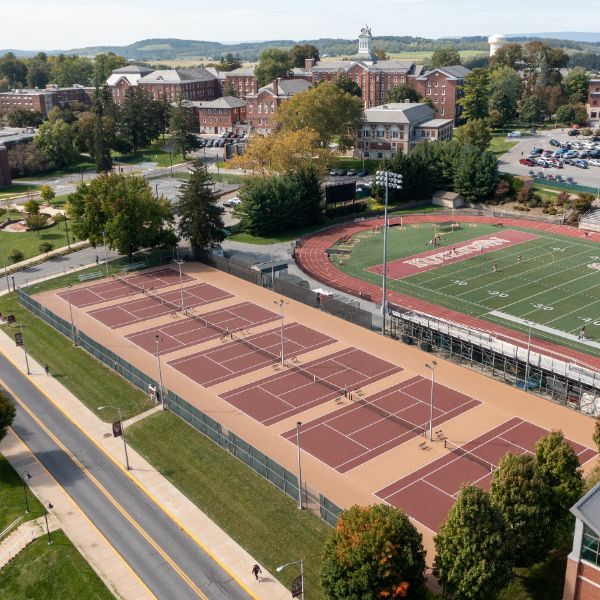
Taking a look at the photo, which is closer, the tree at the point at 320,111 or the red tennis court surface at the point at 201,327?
the red tennis court surface at the point at 201,327

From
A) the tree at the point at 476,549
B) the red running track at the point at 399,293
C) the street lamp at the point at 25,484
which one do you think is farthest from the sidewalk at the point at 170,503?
the red running track at the point at 399,293

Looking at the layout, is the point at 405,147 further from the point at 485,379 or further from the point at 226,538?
the point at 226,538

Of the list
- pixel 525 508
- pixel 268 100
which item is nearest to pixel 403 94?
pixel 268 100

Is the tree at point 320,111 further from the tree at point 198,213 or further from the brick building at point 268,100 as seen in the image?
the tree at point 198,213

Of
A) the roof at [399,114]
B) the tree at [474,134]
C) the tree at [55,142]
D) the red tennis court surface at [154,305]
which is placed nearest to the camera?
the red tennis court surface at [154,305]

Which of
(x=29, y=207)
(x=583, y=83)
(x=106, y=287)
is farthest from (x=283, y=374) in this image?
(x=583, y=83)

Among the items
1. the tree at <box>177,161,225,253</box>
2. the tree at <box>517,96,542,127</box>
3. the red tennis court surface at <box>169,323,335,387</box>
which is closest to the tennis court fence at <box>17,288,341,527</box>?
the red tennis court surface at <box>169,323,335,387</box>

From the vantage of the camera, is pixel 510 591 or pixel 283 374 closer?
pixel 510 591
